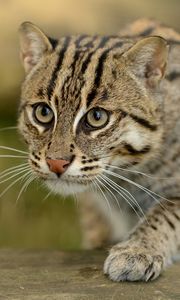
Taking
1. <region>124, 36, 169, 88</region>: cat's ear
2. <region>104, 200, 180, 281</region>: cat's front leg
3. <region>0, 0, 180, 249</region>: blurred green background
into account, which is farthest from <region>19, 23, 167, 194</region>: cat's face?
<region>0, 0, 180, 249</region>: blurred green background

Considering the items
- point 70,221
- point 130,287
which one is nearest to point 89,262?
point 130,287

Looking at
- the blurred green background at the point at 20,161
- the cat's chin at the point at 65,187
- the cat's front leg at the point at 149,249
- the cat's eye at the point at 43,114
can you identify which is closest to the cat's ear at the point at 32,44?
the cat's eye at the point at 43,114

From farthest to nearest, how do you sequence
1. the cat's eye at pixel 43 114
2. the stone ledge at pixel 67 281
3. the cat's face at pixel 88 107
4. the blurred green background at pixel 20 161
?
the blurred green background at pixel 20 161 → the cat's eye at pixel 43 114 → the cat's face at pixel 88 107 → the stone ledge at pixel 67 281

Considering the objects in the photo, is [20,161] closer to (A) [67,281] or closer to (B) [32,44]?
(B) [32,44]

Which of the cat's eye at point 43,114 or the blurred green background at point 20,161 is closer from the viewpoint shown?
the cat's eye at point 43,114

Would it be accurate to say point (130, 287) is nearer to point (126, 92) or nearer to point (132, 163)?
point (132, 163)

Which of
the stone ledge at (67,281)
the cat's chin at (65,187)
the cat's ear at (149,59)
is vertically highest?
the cat's ear at (149,59)

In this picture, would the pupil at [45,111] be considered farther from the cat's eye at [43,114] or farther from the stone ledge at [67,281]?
the stone ledge at [67,281]

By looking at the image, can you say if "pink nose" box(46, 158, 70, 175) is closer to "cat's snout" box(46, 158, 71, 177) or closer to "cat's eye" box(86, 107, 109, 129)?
"cat's snout" box(46, 158, 71, 177)
